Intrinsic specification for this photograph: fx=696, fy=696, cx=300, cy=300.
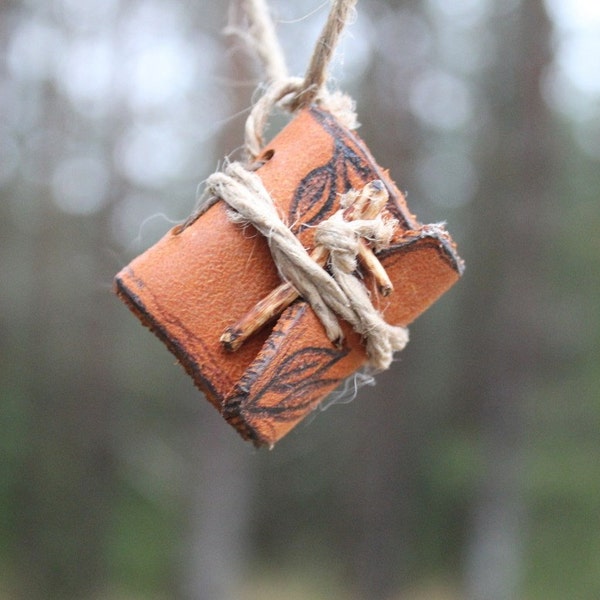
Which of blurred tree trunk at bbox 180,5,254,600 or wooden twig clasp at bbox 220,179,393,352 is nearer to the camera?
wooden twig clasp at bbox 220,179,393,352

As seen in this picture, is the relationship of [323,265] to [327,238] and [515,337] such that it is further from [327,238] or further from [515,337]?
[515,337]

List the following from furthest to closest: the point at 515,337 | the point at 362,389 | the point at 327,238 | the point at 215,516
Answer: the point at 362,389 < the point at 215,516 < the point at 515,337 < the point at 327,238

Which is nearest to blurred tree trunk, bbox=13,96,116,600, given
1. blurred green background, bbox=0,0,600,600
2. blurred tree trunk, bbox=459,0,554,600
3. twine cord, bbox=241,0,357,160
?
blurred green background, bbox=0,0,600,600

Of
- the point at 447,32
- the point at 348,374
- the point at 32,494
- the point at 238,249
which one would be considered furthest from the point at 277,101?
the point at 32,494

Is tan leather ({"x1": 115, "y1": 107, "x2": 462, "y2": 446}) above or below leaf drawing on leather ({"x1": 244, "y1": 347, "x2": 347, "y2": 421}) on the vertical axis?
above

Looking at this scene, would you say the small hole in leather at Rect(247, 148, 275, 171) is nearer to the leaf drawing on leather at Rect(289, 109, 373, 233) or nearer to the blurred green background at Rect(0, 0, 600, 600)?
the leaf drawing on leather at Rect(289, 109, 373, 233)

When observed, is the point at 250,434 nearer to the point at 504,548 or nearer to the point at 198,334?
the point at 198,334

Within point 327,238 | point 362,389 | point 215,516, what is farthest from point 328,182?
point 362,389

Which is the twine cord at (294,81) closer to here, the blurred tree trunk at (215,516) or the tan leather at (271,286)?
the tan leather at (271,286)
